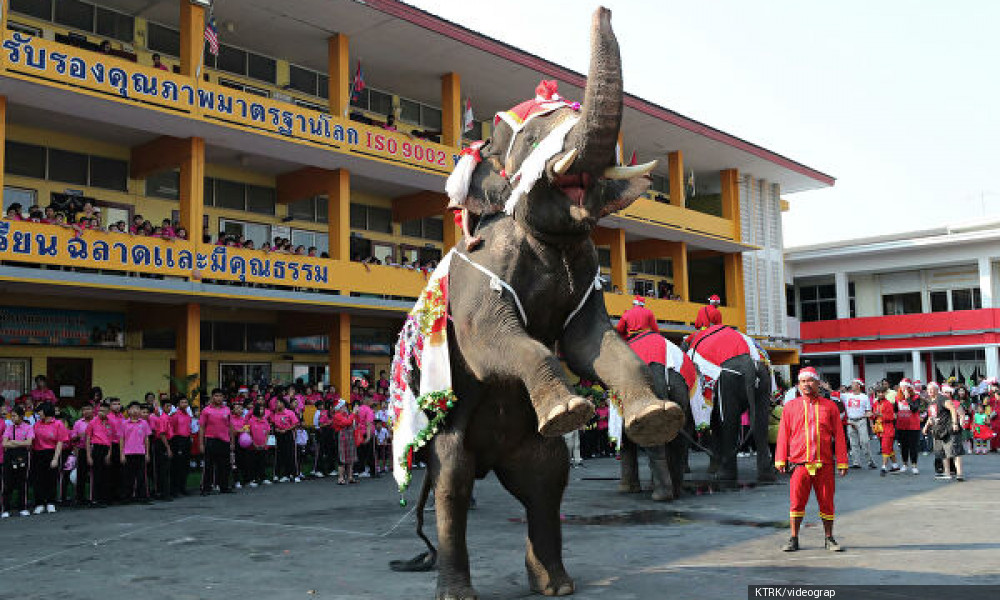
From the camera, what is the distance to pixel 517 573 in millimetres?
6617

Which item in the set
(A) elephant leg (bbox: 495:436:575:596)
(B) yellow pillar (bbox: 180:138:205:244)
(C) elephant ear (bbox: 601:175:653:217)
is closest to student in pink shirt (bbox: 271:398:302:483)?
(B) yellow pillar (bbox: 180:138:205:244)

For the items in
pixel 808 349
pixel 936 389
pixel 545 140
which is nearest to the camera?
pixel 545 140

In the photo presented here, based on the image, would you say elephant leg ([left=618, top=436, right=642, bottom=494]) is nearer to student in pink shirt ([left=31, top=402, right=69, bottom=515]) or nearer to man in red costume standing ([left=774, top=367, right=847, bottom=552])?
man in red costume standing ([left=774, top=367, right=847, bottom=552])

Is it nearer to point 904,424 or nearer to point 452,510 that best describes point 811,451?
point 452,510

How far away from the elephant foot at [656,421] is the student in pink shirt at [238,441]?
12241 mm

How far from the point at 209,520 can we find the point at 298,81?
1596cm

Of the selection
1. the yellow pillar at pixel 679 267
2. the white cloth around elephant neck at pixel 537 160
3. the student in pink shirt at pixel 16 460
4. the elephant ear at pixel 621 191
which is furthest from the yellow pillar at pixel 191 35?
the yellow pillar at pixel 679 267

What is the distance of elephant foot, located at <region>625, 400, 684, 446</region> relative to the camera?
4086 millimetres

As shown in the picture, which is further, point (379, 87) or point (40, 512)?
point (379, 87)

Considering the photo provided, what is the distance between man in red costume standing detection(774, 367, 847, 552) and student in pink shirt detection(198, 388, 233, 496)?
32.3 ft

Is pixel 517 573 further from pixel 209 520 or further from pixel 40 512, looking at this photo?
pixel 40 512

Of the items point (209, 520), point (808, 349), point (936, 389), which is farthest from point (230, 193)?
point (808, 349)

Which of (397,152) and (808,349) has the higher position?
(397,152)

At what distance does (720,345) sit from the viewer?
13.4 metres
